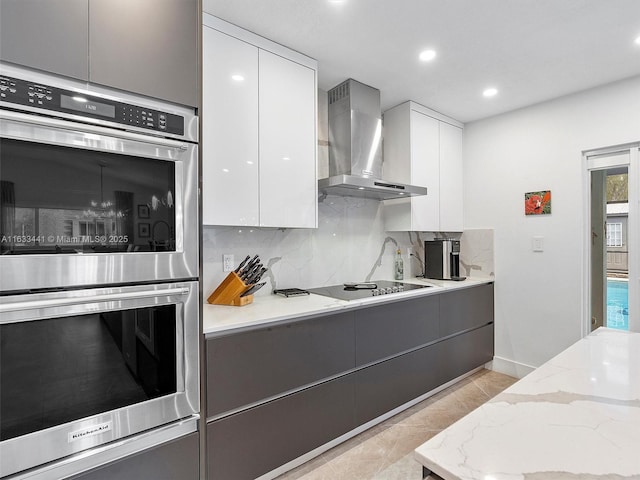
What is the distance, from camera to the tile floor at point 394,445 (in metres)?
1.91

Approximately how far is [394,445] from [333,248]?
1472mm

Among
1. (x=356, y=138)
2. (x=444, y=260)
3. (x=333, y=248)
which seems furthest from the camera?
(x=444, y=260)

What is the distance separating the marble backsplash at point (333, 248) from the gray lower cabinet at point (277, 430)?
2.64 ft

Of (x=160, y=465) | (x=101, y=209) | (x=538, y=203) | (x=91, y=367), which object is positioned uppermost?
(x=538, y=203)

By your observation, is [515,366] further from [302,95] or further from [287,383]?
[302,95]

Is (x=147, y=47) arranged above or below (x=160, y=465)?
above

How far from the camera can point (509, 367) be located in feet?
10.6

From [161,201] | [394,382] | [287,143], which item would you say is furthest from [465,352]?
[161,201]

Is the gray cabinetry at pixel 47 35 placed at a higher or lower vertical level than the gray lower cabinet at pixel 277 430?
higher

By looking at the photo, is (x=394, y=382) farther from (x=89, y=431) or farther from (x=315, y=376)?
(x=89, y=431)

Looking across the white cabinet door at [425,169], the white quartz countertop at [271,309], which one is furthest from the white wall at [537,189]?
the white quartz countertop at [271,309]

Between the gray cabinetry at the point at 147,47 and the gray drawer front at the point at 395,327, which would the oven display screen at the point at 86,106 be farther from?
the gray drawer front at the point at 395,327

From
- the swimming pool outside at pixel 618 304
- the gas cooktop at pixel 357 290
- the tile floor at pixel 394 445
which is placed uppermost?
the gas cooktop at pixel 357 290

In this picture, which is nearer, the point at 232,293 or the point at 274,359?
the point at 274,359
